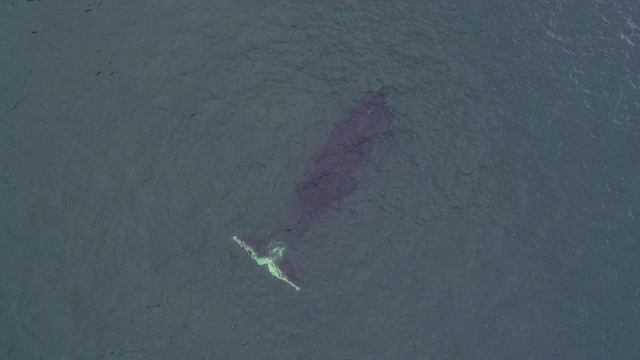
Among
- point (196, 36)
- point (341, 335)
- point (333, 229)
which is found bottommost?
point (341, 335)

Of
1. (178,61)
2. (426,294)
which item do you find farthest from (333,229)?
(178,61)

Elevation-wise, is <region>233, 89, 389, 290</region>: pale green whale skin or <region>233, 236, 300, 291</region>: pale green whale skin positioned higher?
<region>233, 89, 389, 290</region>: pale green whale skin

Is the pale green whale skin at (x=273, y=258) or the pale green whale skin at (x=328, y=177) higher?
the pale green whale skin at (x=328, y=177)

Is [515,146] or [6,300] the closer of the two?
[6,300]

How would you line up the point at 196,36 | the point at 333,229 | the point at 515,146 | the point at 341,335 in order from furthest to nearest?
the point at 196,36, the point at 515,146, the point at 333,229, the point at 341,335

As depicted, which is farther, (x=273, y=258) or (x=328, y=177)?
(x=328, y=177)

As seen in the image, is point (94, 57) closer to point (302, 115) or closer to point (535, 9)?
point (302, 115)

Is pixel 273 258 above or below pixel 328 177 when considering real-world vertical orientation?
below

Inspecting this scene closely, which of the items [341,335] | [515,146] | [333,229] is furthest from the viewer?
[515,146]
